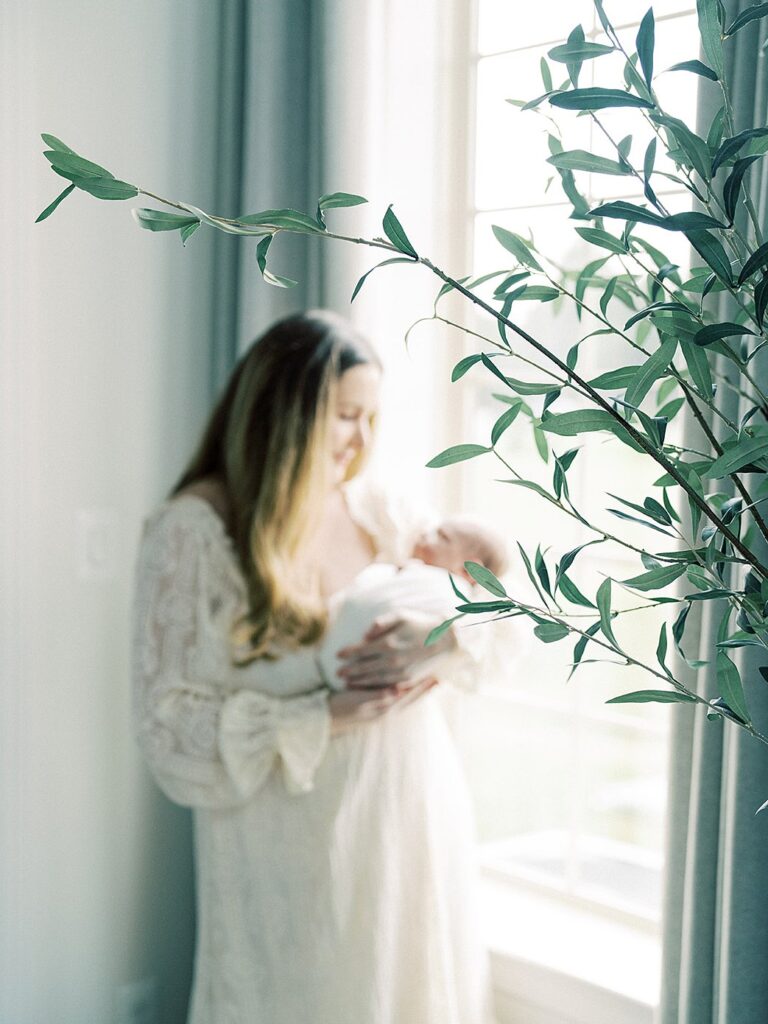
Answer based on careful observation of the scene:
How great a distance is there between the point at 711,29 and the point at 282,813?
1.46 m

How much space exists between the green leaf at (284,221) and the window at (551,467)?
53.2 inches

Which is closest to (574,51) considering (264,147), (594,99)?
(594,99)

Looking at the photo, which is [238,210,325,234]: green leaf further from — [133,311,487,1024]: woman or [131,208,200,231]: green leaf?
[133,311,487,1024]: woman

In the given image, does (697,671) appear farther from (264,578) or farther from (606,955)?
(606,955)

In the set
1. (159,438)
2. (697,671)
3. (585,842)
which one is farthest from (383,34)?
(585,842)

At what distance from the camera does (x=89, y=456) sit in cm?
206

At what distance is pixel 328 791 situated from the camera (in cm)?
175

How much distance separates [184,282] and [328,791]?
109cm

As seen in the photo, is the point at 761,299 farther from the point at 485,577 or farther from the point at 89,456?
the point at 89,456

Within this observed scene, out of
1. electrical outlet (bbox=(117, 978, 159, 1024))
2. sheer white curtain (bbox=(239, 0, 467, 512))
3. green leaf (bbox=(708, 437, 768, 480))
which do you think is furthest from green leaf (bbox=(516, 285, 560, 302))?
electrical outlet (bbox=(117, 978, 159, 1024))

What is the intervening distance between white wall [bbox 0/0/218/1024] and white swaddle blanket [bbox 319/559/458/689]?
1.95 feet

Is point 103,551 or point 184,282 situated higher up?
point 184,282

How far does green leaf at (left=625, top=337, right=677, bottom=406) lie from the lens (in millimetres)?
636

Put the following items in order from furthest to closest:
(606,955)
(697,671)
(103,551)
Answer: (103,551)
(606,955)
(697,671)
